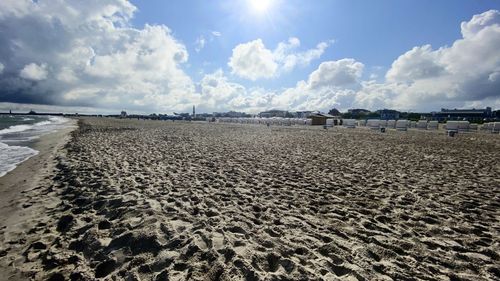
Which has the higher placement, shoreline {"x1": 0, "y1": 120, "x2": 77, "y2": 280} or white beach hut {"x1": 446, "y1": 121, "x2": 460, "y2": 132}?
white beach hut {"x1": 446, "y1": 121, "x2": 460, "y2": 132}

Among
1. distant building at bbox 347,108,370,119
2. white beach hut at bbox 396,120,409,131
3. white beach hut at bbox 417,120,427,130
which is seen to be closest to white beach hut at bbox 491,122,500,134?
white beach hut at bbox 417,120,427,130

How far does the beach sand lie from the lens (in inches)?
137

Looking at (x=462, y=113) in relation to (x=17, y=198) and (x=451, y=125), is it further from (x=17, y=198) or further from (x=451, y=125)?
(x=17, y=198)

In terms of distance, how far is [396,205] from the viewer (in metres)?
5.76

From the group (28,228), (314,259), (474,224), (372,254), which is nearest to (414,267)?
(372,254)

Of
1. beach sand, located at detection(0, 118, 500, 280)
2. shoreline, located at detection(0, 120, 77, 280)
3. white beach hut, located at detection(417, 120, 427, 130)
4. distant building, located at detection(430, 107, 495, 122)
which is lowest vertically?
shoreline, located at detection(0, 120, 77, 280)

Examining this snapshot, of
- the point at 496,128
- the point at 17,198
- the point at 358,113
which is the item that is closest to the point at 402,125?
the point at 496,128

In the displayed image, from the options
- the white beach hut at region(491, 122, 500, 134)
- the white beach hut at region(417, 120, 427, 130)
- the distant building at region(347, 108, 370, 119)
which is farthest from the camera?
the distant building at region(347, 108, 370, 119)

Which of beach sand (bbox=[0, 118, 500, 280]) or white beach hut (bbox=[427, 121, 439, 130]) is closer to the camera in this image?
beach sand (bbox=[0, 118, 500, 280])

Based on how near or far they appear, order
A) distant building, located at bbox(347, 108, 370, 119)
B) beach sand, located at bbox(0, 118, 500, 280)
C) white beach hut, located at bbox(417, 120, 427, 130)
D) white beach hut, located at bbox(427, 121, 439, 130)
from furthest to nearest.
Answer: distant building, located at bbox(347, 108, 370, 119), white beach hut, located at bbox(427, 121, 439, 130), white beach hut, located at bbox(417, 120, 427, 130), beach sand, located at bbox(0, 118, 500, 280)

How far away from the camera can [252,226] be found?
15.1 feet

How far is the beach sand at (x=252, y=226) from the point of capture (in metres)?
3.47

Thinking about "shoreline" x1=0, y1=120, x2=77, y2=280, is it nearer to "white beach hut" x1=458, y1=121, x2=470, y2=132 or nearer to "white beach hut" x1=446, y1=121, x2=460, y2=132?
"white beach hut" x1=446, y1=121, x2=460, y2=132

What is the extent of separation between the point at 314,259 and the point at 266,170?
221 inches
